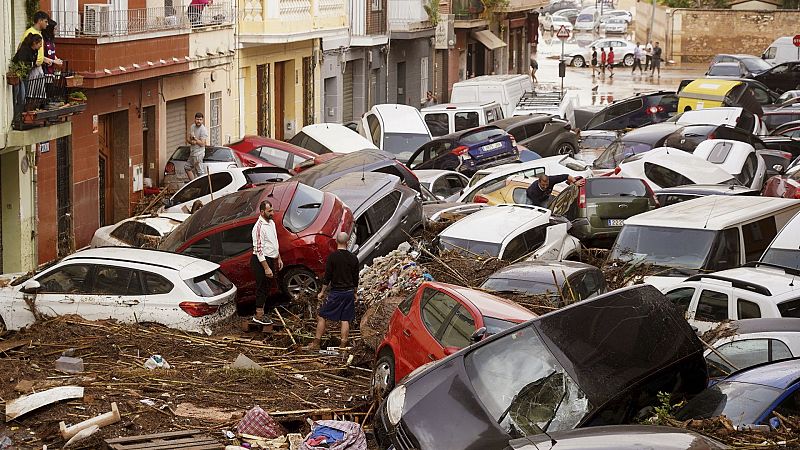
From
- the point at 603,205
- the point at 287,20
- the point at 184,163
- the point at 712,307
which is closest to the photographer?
the point at 712,307

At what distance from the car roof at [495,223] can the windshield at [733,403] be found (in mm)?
7698

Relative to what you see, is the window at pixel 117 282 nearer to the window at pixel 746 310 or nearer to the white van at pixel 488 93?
the window at pixel 746 310

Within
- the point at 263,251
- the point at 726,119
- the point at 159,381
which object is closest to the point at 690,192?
the point at 263,251

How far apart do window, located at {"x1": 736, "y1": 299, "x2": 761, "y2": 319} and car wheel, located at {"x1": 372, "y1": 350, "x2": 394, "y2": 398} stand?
438 centimetres

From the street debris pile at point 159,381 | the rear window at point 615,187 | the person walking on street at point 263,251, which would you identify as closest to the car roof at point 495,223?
the rear window at point 615,187

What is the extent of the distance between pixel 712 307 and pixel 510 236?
3774 millimetres

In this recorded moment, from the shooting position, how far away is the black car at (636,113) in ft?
123

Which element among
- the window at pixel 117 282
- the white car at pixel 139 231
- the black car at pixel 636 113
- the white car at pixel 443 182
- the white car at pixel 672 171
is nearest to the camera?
the window at pixel 117 282

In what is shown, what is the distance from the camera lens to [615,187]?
2155cm

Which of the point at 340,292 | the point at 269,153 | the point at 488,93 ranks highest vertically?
the point at 488,93

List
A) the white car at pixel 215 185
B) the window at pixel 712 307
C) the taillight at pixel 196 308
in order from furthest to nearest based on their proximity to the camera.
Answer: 1. the white car at pixel 215 185
2. the taillight at pixel 196 308
3. the window at pixel 712 307

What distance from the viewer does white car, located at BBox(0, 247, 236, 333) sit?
15.8 meters

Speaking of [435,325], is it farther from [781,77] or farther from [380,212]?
[781,77]

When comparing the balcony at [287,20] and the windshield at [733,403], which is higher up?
the balcony at [287,20]
